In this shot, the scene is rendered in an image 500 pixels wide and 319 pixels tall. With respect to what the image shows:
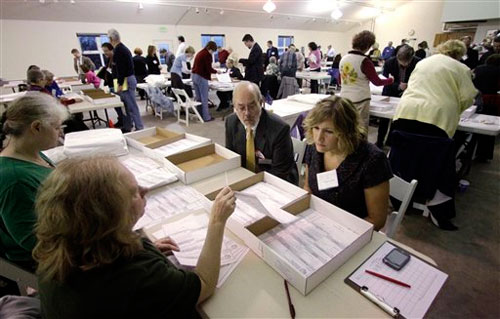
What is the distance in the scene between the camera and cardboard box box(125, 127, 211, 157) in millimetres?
1901

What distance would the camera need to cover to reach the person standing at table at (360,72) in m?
2.85

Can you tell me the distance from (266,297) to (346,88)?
112 inches

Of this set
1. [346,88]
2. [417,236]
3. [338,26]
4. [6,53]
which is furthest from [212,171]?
[338,26]

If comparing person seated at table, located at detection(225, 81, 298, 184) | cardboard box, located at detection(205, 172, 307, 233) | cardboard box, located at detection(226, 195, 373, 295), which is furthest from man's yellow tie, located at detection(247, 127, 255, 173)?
cardboard box, located at detection(226, 195, 373, 295)

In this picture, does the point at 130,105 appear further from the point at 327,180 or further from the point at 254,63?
the point at 327,180

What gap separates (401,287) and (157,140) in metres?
1.83

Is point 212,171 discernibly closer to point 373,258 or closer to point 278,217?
point 278,217

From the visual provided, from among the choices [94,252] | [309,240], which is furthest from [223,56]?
[94,252]

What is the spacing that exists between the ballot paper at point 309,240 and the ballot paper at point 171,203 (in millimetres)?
342

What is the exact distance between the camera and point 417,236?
2221 millimetres

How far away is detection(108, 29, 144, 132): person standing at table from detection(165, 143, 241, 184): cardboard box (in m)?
3.38

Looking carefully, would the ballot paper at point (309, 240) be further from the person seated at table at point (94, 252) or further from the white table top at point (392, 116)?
the white table top at point (392, 116)

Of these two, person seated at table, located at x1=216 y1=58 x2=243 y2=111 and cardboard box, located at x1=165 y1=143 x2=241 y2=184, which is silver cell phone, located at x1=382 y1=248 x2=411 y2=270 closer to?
cardboard box, located at x1=165 y1=143 x2=241 y2=184

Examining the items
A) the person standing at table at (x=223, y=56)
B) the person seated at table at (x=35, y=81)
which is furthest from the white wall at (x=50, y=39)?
the person seated at table at (x=35, y=81)
